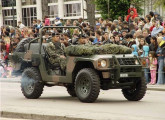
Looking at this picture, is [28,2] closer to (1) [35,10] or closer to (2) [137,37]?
(1) [35,10]

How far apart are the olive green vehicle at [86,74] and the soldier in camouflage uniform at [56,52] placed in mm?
154

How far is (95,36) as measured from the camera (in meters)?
23.7

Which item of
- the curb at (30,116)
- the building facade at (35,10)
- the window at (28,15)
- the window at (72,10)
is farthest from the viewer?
the window at (28,15)

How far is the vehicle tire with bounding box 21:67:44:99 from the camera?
15656 millimetres

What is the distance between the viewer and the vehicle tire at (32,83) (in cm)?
1566

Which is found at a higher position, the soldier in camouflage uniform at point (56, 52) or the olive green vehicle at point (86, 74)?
the soldier in camouflage uniform at point (56, 52)

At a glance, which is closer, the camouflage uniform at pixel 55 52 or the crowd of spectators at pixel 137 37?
the camouflage uniform at pixel 55 52

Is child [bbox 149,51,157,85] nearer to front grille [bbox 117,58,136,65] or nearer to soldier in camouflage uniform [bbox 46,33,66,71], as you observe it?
soldier in camouflage uniform [bbox 46,33,66,71]

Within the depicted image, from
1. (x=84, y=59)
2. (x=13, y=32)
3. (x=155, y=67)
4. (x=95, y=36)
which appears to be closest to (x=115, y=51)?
(x=84, y=59)

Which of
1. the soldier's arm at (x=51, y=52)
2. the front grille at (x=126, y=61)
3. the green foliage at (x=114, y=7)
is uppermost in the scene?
the green foliage at (x=114, y=7)

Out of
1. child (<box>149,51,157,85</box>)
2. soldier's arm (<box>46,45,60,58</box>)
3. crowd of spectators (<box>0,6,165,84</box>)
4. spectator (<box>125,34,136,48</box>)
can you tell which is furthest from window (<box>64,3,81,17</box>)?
soldier's arm (<box>46,45,60,58</box>)

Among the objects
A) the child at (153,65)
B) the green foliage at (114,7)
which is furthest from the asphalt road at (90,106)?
the green foliage at (114,7)

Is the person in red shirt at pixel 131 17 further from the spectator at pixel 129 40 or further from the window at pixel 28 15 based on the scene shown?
the window at pixel 28 15

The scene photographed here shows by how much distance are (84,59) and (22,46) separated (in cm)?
303
